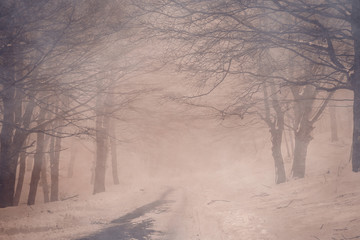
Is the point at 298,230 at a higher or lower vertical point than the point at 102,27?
lower

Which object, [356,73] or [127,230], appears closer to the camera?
[356,73]

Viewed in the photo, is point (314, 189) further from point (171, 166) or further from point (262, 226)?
point (171, 166)

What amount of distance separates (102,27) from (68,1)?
101 centimetres

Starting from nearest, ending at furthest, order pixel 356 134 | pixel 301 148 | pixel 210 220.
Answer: pixel 356 134 < pixel 210 220 < pixel 301 148

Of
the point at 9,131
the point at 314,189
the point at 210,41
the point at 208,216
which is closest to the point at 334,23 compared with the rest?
the point at 210,41

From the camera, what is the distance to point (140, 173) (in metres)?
42.3

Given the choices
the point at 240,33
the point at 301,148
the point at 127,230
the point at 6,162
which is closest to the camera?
the point at 240,33

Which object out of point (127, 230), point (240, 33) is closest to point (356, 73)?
point (240, 33)

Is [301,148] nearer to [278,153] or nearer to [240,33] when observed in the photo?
[278,153]

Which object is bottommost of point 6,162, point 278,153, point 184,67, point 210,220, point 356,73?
point 210,220

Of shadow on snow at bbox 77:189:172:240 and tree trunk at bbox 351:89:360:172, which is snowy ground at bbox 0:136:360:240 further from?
tree trunk at bbox 351:89:360:172

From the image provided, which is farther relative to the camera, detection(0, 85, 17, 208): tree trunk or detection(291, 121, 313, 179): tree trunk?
detection(291, 121, 313, 179): tree trunk

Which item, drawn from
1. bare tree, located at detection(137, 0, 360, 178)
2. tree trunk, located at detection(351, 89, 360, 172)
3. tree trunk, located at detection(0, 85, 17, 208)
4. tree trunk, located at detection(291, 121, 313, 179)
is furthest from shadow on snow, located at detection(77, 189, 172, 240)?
tree trunk, located at detection(291, 121, 313, 179)

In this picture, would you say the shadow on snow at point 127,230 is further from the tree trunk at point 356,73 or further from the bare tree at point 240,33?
the tree trunk at point 356,73
